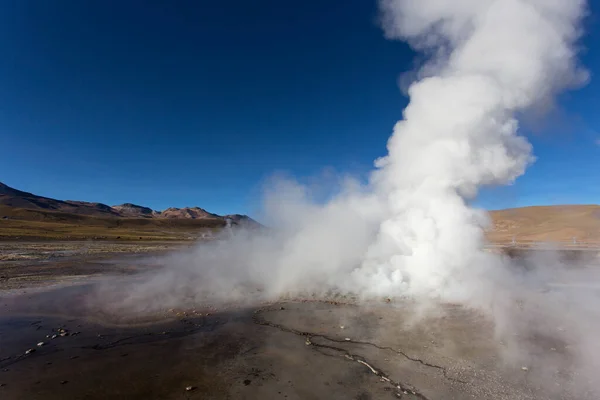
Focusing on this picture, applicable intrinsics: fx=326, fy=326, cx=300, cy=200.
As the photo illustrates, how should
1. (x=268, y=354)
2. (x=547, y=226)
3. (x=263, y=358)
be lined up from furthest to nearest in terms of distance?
(x=547, y=226) → (x=268, y=354) → (x=263, y=358)

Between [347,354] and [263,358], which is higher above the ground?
[347,354]

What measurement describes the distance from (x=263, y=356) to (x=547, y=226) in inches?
3684

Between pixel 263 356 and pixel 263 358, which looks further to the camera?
pixel 263 356

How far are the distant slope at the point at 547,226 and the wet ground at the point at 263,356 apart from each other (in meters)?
60.0

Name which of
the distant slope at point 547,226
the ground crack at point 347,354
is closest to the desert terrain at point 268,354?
the ground crack at point 347,354

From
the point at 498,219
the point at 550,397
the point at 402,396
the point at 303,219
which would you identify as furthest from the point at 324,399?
the point at 498,219

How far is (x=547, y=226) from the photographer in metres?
79.0

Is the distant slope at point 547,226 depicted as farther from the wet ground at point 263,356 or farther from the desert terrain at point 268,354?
the wet ground at point 263,356

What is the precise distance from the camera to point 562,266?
80.5 ft

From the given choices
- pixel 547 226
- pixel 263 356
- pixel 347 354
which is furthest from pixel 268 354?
pixel 547 226

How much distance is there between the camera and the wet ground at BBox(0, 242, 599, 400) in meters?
6.32

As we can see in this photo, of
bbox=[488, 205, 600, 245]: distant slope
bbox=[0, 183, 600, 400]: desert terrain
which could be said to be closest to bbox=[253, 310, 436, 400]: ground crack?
bbox=[0, 183, 600, 400]: desert terrain

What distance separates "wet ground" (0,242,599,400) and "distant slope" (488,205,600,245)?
6002 centimetres

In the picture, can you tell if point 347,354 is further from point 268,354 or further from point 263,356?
point 263,356
